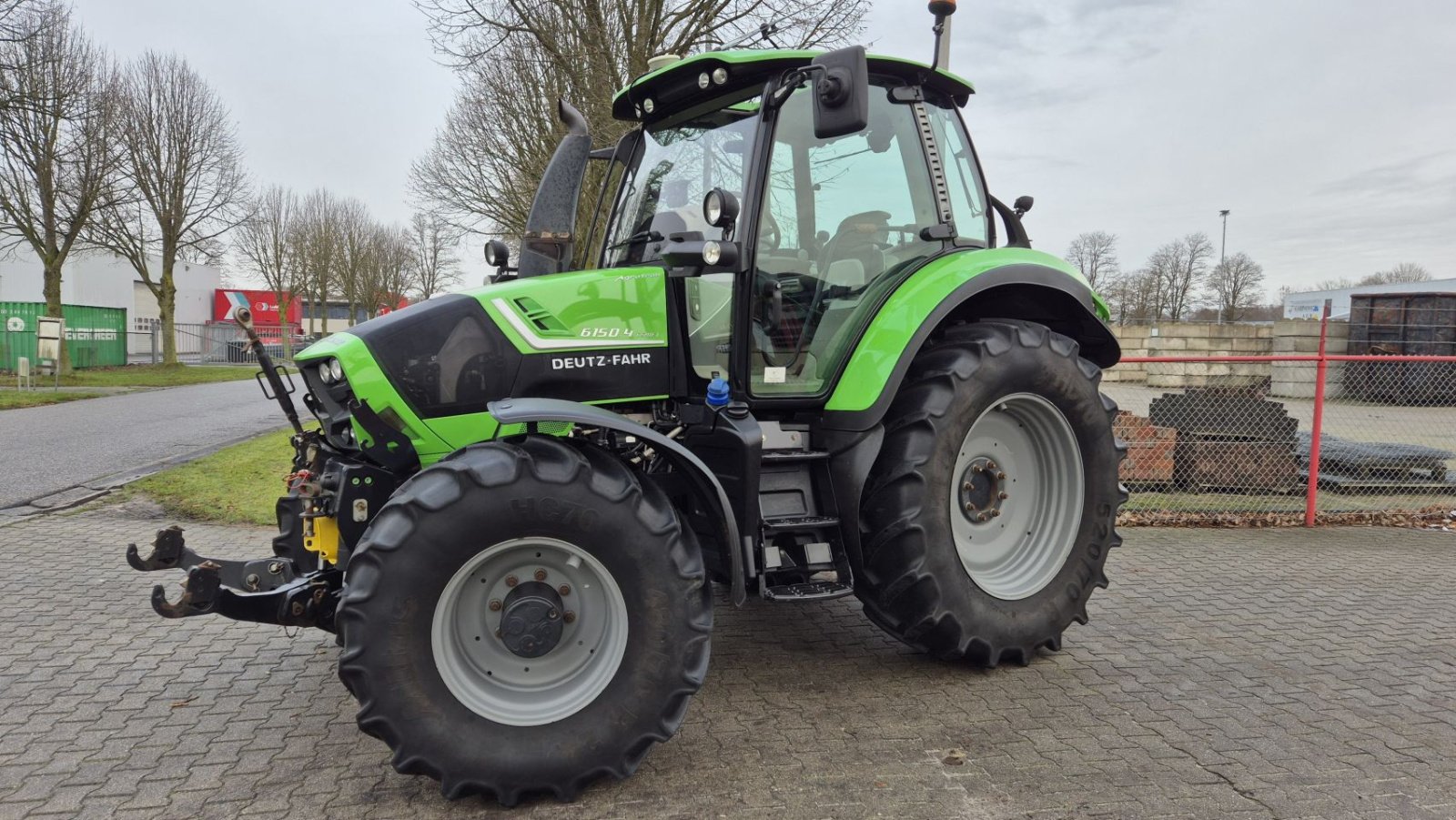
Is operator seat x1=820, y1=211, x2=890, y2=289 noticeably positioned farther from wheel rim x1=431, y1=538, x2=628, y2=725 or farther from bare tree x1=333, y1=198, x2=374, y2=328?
bare tree x1=333, y1=198, x2=374, y2=328

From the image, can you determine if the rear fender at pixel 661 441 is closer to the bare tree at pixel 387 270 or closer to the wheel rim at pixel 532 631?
the wheel rim at pixel 532 631

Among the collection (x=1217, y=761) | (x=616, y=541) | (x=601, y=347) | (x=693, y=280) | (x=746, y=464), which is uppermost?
(x=693, y=280)

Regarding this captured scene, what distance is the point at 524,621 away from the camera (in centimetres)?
290

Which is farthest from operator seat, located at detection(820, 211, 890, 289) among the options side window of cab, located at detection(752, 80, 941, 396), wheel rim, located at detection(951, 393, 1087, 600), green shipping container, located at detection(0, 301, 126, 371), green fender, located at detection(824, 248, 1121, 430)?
green shipping container, located at detection(0, 301, 126, 371)

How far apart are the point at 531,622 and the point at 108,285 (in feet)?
173

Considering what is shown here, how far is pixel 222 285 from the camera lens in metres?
56.4

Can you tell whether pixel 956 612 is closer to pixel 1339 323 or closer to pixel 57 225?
pixel 1339 323

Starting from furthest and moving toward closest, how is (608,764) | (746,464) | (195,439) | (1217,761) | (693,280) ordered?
(195,439), (693,280), (746,464), (1217,761), (608,764)

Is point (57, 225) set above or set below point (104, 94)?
below

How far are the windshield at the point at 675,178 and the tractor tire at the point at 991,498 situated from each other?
3.84 feet

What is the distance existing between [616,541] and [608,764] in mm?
698

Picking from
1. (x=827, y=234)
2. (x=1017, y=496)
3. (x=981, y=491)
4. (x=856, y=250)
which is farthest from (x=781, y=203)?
(x=1017, y=496)

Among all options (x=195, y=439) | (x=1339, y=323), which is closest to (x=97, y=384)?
(x=195, y=439)

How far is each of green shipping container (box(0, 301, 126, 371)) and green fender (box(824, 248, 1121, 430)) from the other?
25.9 m
